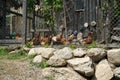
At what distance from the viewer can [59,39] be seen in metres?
9.10

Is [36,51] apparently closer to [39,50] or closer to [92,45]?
[39,50]

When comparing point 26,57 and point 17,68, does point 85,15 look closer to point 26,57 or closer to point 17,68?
point 26,57

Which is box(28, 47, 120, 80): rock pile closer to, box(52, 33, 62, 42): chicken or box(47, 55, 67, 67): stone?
box(47, 55, 67, 67): stone

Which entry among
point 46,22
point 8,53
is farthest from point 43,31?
point 8,53

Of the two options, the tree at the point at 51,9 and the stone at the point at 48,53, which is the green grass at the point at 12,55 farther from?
the tree at the point at 51,9

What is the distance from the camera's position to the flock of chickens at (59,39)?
8859 millimetres

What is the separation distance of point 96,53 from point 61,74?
0.96 metres

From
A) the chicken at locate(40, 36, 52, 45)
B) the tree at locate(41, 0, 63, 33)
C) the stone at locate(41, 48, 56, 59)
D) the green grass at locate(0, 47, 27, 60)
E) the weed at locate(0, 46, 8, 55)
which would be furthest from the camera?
the tree at locate(41, 0, 63, 33)

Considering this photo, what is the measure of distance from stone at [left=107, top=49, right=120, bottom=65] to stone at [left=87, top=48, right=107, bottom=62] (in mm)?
147

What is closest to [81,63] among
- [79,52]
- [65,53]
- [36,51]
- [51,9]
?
[79,52]

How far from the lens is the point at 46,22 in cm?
962

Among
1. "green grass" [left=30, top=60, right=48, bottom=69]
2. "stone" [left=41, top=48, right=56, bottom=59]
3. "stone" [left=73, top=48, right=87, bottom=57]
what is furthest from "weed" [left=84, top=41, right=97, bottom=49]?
"green grass" [left=30, top=60, right=48, bottom=69]

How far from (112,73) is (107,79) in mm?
185

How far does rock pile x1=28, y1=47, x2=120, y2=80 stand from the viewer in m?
7.61
